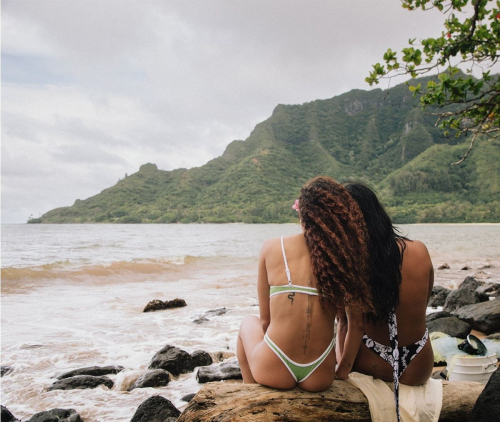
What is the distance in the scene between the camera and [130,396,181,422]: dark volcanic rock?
11.1 ft

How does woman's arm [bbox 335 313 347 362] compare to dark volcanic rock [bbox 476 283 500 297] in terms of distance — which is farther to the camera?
dark volcanic rock [bbox 476 283 500 297]

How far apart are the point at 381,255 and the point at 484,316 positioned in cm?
472

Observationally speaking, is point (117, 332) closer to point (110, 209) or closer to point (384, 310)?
point (384, 310)

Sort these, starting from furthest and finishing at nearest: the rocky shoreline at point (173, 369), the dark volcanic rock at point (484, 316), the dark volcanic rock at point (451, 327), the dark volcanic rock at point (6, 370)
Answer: the dark volcanic rock at point (484, 316) → the dark volcanic rock at point (451, 327) → the dark volcanic rock at point (6, 370) → the rocky shoreline at point (173, 369)

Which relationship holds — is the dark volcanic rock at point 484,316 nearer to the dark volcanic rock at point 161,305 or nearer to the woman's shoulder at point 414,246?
the woman's shoulder at point 414,246

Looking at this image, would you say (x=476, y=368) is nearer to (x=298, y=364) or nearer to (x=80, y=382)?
(x=298, y=364)

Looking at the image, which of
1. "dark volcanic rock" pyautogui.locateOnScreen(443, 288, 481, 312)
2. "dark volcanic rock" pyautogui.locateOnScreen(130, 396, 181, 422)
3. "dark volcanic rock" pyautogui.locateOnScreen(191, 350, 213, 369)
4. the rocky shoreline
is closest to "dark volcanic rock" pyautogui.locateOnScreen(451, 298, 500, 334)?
the rocky shoreline

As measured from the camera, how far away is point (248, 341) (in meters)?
2.63

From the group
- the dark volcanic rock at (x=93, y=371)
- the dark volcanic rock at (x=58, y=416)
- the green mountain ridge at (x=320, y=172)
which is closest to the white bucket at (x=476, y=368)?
the dark volcanic rock at (x=58, y=416)

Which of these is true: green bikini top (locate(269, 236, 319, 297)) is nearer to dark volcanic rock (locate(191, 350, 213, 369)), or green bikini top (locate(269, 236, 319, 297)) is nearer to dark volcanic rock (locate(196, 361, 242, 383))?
dark volcanic rock (locate(196, 361, 242, 383))

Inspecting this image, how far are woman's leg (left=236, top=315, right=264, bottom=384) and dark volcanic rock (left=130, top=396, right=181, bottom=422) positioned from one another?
1162 mm

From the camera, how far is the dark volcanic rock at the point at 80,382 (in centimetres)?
463

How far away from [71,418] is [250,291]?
876 centimetres

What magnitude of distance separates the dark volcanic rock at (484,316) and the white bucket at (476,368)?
2745mm
